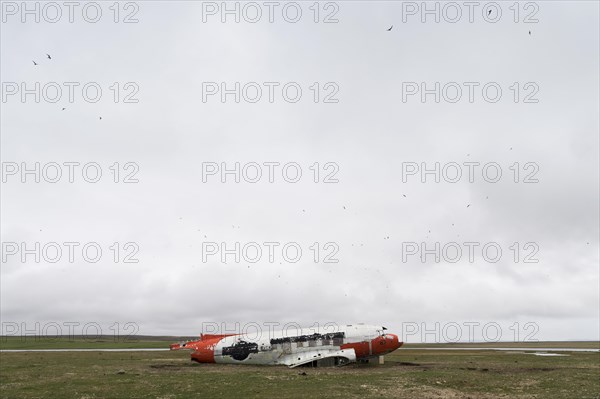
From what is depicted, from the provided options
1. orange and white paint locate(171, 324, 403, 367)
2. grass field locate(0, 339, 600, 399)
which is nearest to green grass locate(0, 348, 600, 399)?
grass field locate(0, 339, 600, 399)

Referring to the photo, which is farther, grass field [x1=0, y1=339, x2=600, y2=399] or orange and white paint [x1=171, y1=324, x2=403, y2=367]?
orange and white paint [x1=171, y1=324, x2=403, y2=367]

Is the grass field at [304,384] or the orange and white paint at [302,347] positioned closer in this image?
the grass field at [304,384]

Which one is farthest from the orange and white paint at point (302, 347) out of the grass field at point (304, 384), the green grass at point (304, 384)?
the green grass at point (304, 384)

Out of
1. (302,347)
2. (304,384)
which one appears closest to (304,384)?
(304,384)

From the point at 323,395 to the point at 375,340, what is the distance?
86.4 feet

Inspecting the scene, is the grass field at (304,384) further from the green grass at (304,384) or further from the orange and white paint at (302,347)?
the orange and white paint at (302,347)

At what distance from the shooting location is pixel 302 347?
56125mm

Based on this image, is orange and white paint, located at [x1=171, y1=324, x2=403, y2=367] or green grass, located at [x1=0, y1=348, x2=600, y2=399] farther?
orange and white paint, located at [x1=171, y1=324, x2=403, y2=367]

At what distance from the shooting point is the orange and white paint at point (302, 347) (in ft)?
182

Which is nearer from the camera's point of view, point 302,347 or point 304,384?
point 304,384

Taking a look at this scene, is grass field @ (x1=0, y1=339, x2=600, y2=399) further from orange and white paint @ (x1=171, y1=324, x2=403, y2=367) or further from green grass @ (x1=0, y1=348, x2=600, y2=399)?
orange and white paint @ (x1=171, y1=324, x2=403, y2=367)

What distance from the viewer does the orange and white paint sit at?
55.6 m

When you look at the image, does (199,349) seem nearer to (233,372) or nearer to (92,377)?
(233,372)

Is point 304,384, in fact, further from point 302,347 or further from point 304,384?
point 302,347
